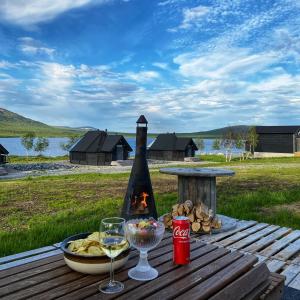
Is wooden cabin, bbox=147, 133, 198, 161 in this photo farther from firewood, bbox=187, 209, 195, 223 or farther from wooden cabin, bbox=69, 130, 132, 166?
firewood, bbox=187, 209, 195, 223

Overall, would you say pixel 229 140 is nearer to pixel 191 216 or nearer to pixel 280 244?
pixel 191 216

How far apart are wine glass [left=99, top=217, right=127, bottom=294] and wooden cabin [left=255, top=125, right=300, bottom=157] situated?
53362 millimetres

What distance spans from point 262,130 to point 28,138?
145 ft

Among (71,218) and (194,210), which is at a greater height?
(194,210)

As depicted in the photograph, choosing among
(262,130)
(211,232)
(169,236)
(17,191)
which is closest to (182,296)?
(169,236)

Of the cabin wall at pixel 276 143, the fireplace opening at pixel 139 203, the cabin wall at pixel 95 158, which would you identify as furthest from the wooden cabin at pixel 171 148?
the fireplace opening at pixel 139 203

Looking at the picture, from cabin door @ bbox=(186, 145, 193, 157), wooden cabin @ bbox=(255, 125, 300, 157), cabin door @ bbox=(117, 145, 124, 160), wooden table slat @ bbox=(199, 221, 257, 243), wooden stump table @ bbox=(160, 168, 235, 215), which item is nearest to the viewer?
wooden table slat @ bbox=(199, 221, 257, 243)

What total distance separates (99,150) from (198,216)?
38704mm

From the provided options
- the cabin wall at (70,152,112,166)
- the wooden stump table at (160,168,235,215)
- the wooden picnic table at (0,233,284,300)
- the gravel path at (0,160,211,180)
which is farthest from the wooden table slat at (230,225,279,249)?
the cabin wall at (70,152,112,166)

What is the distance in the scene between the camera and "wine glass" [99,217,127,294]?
2.34m

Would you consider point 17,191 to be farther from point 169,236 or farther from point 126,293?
point 126,293

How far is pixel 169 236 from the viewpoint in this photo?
12.8ft

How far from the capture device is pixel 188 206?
6980 mm

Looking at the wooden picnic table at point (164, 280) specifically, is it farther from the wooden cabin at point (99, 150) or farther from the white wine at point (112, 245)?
the wooden cabin at point (99, 150)
